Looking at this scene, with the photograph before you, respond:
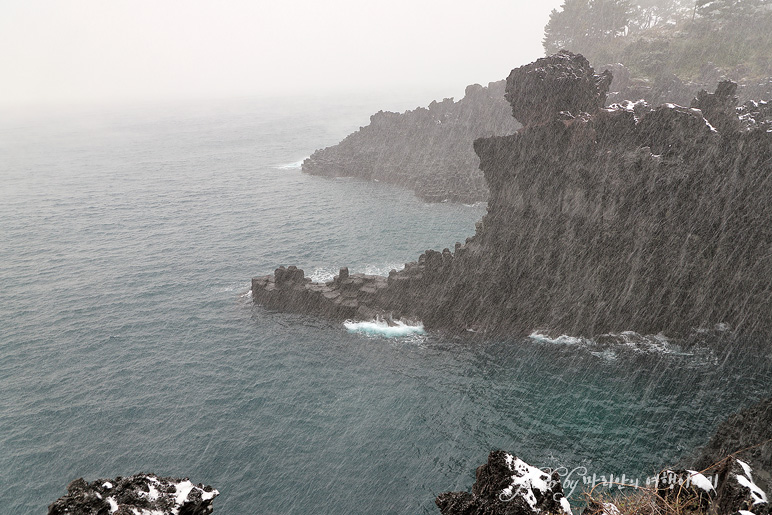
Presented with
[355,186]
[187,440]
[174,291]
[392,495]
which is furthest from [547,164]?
[355,186]

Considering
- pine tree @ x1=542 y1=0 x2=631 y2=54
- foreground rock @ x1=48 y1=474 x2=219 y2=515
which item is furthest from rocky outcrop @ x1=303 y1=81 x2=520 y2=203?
foreground rock @ x1=48 y1=474 x2=219 y2=515

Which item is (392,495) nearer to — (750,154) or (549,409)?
(549,409)

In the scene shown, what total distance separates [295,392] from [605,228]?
3667cm

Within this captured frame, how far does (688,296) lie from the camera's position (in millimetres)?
51281

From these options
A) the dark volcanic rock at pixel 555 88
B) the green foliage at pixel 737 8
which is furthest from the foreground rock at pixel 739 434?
the green foliage at pixel 737 8

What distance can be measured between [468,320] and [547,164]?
19.9 metres

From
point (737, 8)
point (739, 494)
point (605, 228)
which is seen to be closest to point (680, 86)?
point (737, 8)

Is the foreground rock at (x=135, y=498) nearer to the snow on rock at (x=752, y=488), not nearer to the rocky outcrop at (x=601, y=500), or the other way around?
the rocky outcrop at (x=601, y=500)

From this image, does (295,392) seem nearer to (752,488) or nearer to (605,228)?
(605,228)

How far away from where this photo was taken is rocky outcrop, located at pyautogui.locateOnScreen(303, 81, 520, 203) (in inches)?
4587

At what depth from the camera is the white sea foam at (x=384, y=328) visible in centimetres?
5697

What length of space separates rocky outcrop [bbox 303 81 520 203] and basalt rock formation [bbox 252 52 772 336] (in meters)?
51.5

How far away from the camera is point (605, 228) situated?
176ft

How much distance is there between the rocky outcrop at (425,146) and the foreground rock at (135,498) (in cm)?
9833
